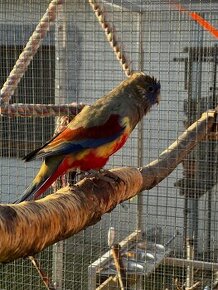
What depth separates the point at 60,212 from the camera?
1053 mm

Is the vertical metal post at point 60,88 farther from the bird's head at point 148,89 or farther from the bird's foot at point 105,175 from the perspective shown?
the bird's foot at point 105,175

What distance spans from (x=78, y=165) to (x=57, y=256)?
108cm

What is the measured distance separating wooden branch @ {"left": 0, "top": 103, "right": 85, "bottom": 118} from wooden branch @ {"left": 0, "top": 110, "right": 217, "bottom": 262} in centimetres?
40

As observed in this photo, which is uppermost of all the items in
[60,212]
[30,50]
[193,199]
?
[30,50]

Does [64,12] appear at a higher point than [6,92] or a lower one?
higher

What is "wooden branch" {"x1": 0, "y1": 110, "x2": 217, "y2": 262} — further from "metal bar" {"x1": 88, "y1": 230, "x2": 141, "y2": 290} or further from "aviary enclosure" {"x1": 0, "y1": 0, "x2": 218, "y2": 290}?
"metal bar" {"x1": 88, "y1": 230, "x2": 141, "y2": 290}

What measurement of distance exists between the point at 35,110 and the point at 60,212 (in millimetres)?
903

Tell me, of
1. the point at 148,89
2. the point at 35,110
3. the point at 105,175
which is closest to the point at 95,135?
the point at 105,175

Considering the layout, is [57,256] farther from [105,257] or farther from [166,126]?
[166,126]

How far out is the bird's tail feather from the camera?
1330mm

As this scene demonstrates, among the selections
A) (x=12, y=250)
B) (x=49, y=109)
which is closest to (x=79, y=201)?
(x=12, y=250)

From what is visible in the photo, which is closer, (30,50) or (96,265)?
(30,50)

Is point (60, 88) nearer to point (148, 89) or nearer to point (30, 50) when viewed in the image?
point (30, 50)

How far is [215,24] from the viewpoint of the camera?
2533 mm
